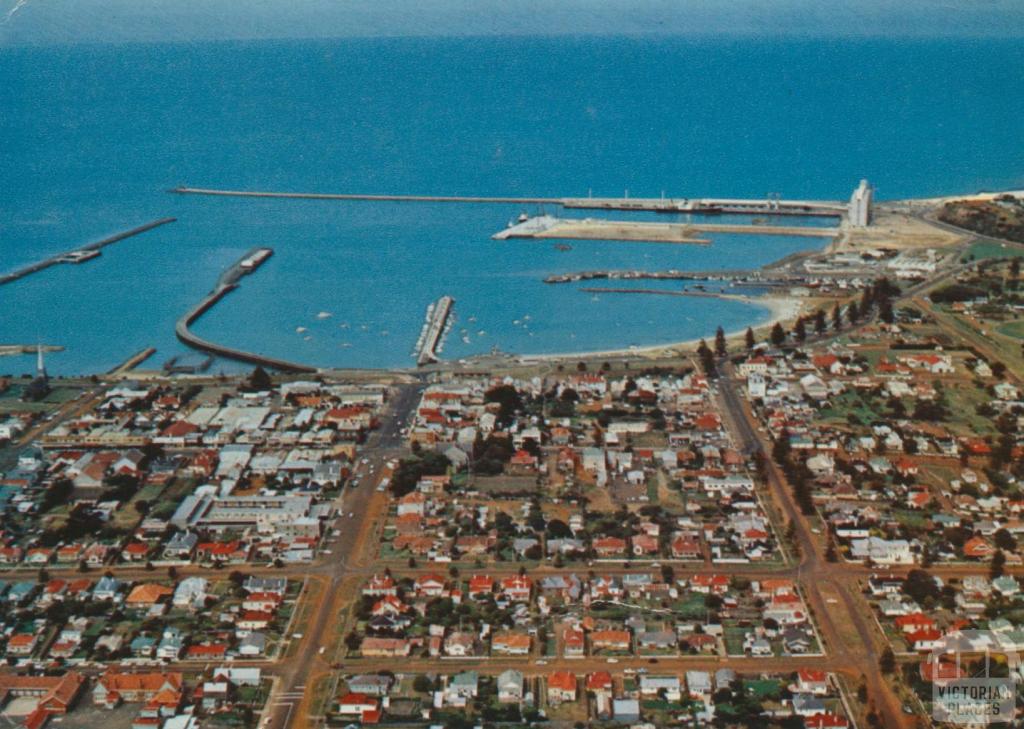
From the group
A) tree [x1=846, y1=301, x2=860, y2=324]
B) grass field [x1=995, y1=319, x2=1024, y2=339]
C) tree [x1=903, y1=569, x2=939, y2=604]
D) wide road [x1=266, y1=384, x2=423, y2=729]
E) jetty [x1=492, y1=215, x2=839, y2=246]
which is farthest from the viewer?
jetty [x1=492, y1=215, x2=839, y2=246]

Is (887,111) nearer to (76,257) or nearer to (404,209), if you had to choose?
(404,209)

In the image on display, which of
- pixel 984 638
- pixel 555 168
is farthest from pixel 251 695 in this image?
pixel 555 168

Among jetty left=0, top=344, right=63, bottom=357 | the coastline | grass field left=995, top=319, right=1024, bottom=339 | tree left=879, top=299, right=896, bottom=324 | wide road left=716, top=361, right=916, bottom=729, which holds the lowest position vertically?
jetty left=0, top=344, right=63, bottom=357

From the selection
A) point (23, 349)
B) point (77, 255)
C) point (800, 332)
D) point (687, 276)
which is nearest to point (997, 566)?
point (800, 332)

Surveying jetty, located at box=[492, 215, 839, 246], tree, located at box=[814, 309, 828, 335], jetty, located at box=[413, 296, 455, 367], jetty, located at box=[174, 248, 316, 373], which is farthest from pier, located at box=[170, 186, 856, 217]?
tree, located at box=[814, 309, 828, 335]

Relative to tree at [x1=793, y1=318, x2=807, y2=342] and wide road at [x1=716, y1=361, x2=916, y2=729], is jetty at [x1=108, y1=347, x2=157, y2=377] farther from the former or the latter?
tree at [x1=793, y1=318, x2=807, y2=342]

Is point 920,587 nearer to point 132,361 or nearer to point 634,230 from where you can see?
point 132,361

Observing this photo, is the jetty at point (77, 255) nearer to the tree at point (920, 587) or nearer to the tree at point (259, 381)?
the tree at point (259, 381)
